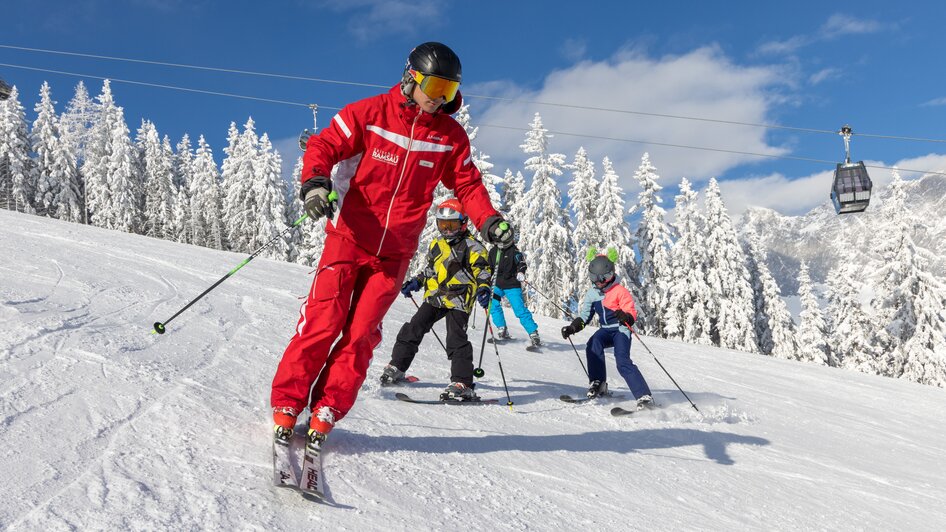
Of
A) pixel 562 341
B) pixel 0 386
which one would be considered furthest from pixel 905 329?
pixel 0 386

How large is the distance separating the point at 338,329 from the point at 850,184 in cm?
1740

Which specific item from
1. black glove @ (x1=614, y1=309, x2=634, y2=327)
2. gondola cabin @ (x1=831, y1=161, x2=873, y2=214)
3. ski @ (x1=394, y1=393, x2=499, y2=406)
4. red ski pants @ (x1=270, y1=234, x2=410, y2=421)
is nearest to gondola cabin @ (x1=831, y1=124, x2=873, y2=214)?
gondola cabin @ (x1=831, y1=161, x2=873, y2=214)

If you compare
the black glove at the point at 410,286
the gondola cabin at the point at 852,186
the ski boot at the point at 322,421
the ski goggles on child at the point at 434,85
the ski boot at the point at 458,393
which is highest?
the gondola cabin at the point at 852,186

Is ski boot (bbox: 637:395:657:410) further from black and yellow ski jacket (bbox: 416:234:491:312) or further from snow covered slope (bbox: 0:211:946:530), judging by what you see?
black and yellow ski jacket (bbox: 416:234:491:312)

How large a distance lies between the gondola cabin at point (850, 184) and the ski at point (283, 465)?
17595 millimetres

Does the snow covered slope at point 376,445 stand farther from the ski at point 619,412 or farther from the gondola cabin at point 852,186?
the gondola cabin at point 852,186

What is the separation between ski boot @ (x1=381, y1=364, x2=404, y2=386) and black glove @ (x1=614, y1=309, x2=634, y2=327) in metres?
2.36

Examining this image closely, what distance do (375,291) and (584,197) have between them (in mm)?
35511

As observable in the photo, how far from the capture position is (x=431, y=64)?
3.41m

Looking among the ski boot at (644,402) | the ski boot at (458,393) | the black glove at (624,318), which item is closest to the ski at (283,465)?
the ski boot at (458,393)

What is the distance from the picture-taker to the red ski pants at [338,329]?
3145mm

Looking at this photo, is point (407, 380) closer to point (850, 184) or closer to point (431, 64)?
point (431, 64)

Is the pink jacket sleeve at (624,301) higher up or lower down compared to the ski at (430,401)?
higher up

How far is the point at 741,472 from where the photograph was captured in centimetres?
481
